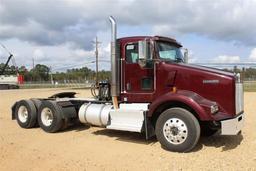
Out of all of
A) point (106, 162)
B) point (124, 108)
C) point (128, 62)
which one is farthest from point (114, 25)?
point (106, 162)

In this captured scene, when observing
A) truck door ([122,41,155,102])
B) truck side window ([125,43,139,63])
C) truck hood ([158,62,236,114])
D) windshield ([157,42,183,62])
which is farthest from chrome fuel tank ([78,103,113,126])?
windshield ([157,42,183,62])

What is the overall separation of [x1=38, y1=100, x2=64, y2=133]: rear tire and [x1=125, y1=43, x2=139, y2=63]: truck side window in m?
2.71

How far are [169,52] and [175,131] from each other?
2.30 m

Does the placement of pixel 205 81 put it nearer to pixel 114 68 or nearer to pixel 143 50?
pixel 143 50

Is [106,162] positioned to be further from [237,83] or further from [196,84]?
[237,83]

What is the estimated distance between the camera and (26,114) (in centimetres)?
1186

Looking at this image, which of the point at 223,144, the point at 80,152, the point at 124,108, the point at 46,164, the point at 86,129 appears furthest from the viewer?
the point at 86,129

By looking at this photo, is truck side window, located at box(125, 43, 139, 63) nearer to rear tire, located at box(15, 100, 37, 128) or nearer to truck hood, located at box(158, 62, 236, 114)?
truck hood, located at box(158, 62, 236, 114)

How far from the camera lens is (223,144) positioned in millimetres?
8852

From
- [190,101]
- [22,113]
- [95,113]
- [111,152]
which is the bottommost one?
[111,152]

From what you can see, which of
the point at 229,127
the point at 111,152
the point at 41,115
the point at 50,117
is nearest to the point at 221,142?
the point at 229,127

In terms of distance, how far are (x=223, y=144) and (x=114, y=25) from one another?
4.06m

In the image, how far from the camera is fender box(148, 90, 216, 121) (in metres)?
7.83

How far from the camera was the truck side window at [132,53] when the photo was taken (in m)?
9.48
